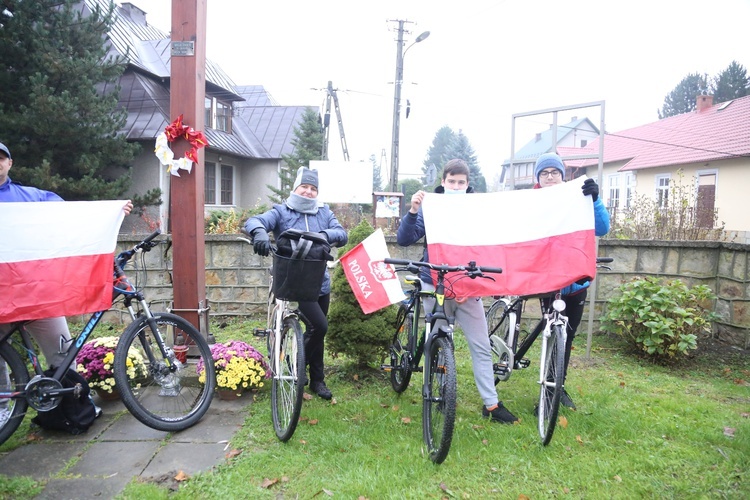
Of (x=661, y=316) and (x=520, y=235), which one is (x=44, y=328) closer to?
(x=520, y=235)

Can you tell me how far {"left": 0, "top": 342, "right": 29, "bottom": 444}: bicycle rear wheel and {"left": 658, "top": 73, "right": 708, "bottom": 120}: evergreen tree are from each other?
7890 centimetres

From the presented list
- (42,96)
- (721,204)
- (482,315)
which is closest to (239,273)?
(482,315)

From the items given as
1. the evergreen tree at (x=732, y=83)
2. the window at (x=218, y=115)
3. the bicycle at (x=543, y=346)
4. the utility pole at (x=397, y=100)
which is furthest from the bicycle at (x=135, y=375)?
the evergreen tree at (x=732, y=83)

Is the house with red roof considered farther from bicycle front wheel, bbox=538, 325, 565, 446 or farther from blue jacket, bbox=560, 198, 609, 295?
bicycle front wheel, bbox=538, 325, 565, 446

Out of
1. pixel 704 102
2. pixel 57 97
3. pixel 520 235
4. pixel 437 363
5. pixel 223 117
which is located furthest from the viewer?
pixel 704 102

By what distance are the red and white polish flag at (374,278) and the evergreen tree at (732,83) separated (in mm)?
68631

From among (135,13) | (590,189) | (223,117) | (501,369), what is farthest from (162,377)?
(135,13)

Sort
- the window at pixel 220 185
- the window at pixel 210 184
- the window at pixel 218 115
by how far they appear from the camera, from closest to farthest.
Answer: the window at pixel 218 115
the window at pixel 210 184
the window at pixel 220 185

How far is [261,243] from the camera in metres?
3.26

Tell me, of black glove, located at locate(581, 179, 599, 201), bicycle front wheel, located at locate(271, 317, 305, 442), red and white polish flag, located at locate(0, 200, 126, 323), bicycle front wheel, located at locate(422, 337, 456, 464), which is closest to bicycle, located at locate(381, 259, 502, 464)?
bicycle front wheel, located at locate(422, 337, 456, 464)

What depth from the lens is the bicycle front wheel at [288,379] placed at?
123 inches

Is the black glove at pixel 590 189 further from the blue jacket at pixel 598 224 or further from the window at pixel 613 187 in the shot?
the window at pixel 613 187

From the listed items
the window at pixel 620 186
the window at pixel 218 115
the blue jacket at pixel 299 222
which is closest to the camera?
the blue jacket at pixel 299 222

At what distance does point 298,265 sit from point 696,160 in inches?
892
